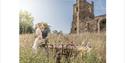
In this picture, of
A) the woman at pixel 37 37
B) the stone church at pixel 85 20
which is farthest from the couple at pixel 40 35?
the stone church at pixel 85 20

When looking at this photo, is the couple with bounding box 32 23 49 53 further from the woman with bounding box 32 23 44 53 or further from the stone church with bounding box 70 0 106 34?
the stone church with bounding box 70 0 106 34

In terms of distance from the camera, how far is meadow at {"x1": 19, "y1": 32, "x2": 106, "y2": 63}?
2021 mm

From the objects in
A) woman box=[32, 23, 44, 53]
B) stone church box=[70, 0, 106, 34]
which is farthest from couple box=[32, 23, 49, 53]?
stone church box=[70, 0, 106, 34]

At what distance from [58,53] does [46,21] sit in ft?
0.78

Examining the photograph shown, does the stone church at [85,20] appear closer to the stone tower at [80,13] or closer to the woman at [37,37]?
the stone tower at [80,13]

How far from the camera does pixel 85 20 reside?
6.68ft

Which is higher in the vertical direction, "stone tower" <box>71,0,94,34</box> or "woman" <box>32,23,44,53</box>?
"stone tower" <box>71,0,94,34</box>

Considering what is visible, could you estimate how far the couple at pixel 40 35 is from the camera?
6.66 ft

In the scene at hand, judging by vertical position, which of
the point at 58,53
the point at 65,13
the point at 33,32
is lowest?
the point at 58,53
